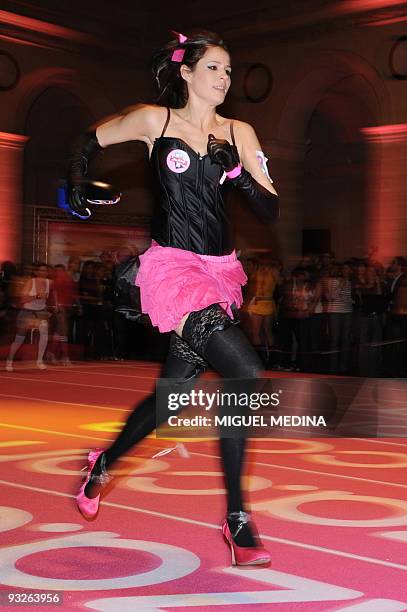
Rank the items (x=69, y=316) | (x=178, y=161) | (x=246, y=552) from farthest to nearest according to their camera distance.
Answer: (x=69, y=316) → (x=178, y=161) → (x=246, y=552)

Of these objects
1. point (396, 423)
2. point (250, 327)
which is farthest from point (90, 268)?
point (396, 423)

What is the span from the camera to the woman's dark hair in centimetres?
412

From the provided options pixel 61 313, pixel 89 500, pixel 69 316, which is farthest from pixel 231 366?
pixel 69 316

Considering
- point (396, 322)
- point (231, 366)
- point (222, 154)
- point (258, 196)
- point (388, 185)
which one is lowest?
point (231, 366)

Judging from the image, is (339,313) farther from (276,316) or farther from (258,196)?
(258,196)

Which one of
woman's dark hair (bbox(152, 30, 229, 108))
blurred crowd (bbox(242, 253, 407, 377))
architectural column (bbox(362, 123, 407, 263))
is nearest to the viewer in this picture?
woman's dark hair (bbox(152, 30, 229, 108))

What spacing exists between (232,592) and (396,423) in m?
5.17

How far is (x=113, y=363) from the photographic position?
1569cm

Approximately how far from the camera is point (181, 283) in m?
3.88

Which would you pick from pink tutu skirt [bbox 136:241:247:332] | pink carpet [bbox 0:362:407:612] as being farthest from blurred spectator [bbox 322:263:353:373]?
pink tutu skirt [bbox 136:241:247:332]

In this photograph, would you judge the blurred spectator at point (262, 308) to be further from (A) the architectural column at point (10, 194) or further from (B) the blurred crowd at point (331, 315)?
(A) the architectural column at point (10, 194)

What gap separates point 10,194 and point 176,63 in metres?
16.5

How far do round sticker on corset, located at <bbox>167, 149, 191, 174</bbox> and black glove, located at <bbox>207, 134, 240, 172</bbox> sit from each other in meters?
0.20

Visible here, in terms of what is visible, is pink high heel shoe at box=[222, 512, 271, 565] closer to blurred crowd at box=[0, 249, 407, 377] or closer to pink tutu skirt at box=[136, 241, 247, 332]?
pink tutu skirt at box=[136, 241, 247, 332]
